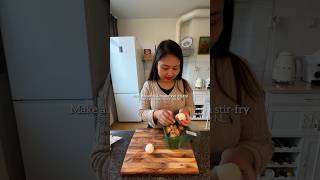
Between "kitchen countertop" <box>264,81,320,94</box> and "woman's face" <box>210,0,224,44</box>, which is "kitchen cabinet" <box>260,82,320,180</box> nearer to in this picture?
"kitchen countertop" <box>264,81,320,94</box>

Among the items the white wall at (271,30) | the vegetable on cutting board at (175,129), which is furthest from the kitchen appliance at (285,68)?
the vegetable on cutting board at (175,129)

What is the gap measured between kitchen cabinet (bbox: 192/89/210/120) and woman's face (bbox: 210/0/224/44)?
130mm

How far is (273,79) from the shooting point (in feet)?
1.67

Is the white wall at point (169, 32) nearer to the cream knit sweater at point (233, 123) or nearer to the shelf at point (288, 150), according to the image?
the cream knit sweater at point (233, 123)

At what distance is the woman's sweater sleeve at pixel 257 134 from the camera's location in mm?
530

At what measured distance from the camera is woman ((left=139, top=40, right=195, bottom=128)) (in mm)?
469

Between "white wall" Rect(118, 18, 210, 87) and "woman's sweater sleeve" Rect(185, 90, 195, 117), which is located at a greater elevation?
"white wall" Rect(118, 18, 210, 87)

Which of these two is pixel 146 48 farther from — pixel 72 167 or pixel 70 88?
pixel 72 167

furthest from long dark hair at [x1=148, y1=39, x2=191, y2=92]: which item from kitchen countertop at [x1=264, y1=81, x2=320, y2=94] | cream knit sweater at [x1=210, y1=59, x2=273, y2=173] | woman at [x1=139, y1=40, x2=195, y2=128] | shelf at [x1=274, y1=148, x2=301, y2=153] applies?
shelf at [x1=274, y1=148, x2=301, y2=153]

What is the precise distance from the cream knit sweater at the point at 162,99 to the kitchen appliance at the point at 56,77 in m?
0.12

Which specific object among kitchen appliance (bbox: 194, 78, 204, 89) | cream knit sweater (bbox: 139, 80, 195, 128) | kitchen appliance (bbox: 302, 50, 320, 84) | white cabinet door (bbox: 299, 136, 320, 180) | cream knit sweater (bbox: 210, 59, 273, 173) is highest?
kitchen appliance (bbox: 302, 50, 320, 84)

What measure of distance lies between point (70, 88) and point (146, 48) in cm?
22

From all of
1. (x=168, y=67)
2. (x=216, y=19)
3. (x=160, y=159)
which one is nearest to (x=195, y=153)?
(x=160, y=159)

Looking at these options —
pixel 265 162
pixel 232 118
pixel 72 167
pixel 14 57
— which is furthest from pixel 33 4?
pixel 265 162
